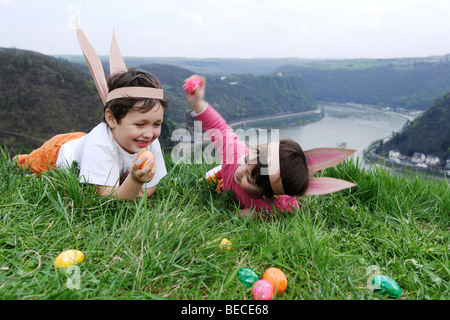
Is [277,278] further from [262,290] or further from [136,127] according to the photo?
[136,127]

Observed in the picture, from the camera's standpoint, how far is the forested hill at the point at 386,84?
72.6 metres

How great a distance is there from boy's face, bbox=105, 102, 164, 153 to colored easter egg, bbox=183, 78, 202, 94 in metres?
0.52

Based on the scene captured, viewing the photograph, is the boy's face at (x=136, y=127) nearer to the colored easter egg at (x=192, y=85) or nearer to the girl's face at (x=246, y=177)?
the colored easter egg at (x=192, y=85)

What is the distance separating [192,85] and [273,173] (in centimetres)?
131

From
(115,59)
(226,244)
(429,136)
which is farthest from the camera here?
(429,136)

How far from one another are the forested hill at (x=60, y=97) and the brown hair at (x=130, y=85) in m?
21.9

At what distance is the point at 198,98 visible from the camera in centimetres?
321

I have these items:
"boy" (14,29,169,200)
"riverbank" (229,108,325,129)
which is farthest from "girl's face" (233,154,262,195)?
"riverbank" (229,108,325,129)

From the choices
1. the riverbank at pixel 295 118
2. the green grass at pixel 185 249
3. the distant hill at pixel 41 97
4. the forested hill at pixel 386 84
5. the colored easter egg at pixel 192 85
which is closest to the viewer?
the green grass at pixel 185 249

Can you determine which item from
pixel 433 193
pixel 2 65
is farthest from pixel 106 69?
pixel 2 65

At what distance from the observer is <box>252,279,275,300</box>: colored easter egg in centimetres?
171

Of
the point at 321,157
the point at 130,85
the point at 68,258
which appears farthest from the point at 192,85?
the point at 68,258

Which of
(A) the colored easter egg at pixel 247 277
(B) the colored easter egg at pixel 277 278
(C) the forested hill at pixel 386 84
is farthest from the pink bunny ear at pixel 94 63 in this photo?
(C) the forested hill at pixel 386 84
